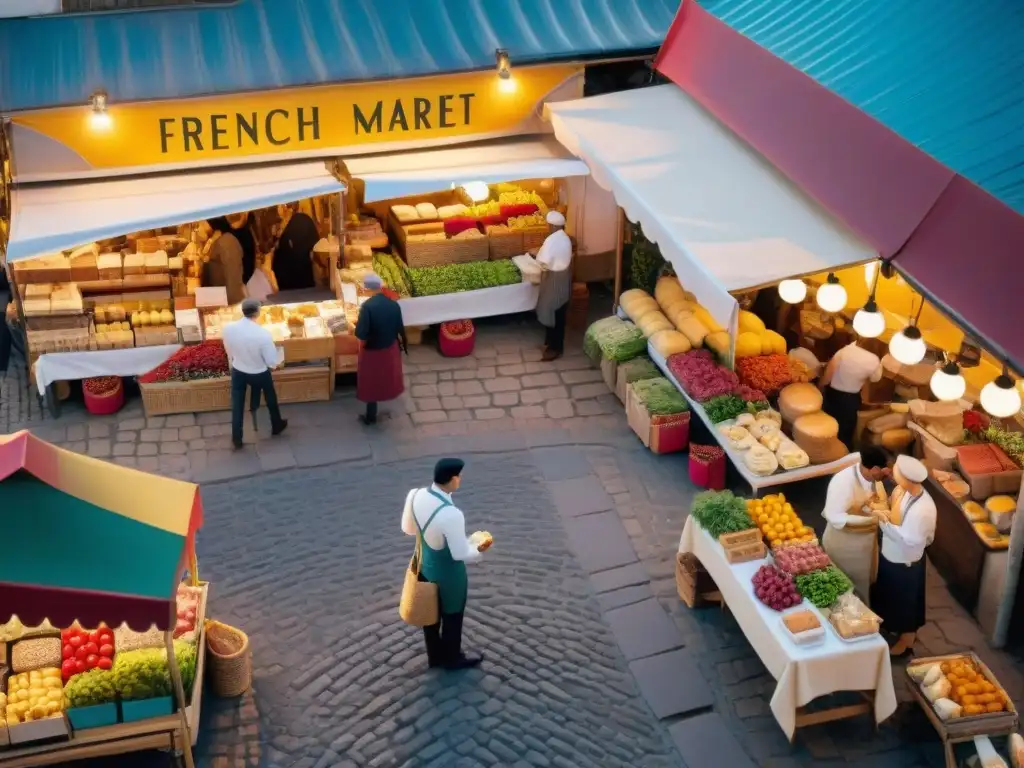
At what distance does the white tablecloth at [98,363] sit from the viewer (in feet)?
42.1

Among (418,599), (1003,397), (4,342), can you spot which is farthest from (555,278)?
(4,342)

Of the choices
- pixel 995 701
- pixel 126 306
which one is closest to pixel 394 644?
pixel 995 701

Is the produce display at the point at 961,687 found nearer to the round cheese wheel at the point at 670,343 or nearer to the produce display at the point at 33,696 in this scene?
the round cheese wheel at the point at 670,343

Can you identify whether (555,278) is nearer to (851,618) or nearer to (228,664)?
(851,618)

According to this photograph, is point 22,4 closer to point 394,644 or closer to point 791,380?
point 394,644

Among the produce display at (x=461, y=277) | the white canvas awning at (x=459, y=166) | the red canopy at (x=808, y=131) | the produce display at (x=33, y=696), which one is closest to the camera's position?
the produce display at (x=33, y=696)

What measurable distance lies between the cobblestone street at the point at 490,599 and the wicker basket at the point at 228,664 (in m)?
0.13

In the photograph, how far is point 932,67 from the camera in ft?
36.1

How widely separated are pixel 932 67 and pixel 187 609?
7882 millimetres

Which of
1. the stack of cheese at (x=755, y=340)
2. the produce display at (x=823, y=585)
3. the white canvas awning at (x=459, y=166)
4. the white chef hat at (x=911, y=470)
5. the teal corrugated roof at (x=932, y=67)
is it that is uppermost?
the teal corrugated roof at (x=932, y=67)

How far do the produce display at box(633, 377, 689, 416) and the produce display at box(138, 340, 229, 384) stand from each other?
175 inches

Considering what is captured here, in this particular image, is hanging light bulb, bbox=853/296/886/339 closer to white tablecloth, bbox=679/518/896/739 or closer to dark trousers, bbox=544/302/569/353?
white tablecloth, bbox=679/518/896/739

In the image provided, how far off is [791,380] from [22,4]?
922 centimetres

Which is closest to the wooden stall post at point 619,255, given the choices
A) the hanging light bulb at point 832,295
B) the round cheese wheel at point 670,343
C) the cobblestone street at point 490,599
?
the cobblestone street at point 490,599
